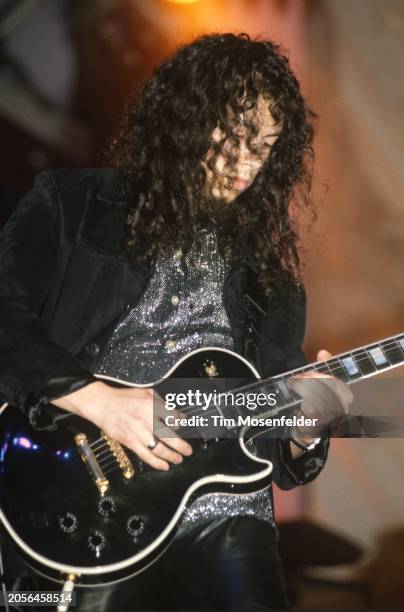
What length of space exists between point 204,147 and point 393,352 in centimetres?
73

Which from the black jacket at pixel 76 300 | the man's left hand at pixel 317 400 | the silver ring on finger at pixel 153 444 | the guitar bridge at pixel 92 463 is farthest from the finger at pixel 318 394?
the guitar bridge at pixel 92 463

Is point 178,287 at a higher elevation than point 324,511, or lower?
higher

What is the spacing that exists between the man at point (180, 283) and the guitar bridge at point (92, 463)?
5 centimetres

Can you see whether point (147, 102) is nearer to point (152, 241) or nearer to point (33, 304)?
point (152, 241)

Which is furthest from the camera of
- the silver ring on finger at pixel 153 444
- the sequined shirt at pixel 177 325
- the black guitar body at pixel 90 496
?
the sequined shirt at pixel 177 325

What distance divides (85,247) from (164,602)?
834 millimetres

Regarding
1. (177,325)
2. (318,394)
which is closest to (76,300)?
(177,325)

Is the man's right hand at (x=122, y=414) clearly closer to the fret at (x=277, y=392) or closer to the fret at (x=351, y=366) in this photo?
the fret at (x=277, y=392)

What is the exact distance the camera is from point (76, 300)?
5.47 ft

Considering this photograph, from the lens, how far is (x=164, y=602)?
4.75 feet

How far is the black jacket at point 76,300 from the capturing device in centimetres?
139

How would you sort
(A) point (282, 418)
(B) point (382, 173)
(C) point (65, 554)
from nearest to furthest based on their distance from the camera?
1. (C) point (65, 554)
2. (A) point (282, 418)
3. (B) point (382, 173)

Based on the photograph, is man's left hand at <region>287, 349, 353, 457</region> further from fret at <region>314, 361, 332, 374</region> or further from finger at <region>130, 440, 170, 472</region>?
finger at <region>130, 440, 170, 472</region>

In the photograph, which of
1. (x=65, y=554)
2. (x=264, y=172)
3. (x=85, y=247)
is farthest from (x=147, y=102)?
(x=65, y=554)
